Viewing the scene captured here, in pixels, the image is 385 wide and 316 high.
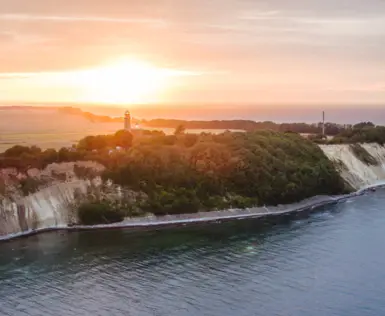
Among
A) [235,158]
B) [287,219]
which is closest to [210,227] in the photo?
[287,219]

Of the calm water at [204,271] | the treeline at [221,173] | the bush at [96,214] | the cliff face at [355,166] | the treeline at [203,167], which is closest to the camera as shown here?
the calm water at [204,271]

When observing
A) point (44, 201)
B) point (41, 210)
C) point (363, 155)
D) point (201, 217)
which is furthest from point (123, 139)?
point (363, 155)

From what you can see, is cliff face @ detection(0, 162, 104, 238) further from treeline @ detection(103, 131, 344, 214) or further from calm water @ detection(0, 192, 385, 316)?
treeline @ detection(103, 131, 344, 214)

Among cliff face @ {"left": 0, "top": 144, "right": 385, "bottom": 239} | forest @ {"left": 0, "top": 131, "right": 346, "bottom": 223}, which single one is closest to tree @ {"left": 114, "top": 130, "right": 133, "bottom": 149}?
forest @ {"left": 0, "top": 131, "right": 346, "bottom": 223}

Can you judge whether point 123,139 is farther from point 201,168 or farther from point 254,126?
point 254,126

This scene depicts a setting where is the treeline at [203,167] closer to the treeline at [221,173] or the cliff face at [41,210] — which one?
the treeline at [221,173]

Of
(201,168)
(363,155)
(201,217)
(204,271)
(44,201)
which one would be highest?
(363,155)

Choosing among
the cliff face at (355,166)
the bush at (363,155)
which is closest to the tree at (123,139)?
the cliff face at (355,166)
